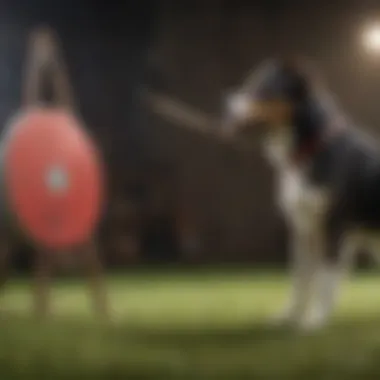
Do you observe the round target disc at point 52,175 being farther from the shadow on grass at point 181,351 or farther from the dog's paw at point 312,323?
the dog's paw at point 312,323

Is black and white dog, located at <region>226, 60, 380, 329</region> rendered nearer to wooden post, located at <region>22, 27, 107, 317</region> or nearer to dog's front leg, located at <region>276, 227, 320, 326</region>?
dog's front leg, located at <region>276, 227, 320, 326</region>

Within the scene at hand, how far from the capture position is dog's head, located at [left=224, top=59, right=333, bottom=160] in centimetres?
112

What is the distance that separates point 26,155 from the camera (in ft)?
3.66

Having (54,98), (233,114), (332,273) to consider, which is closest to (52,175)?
(54,98)

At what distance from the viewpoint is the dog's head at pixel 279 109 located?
1118mm

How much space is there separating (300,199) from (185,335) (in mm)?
168

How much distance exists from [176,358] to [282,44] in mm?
316

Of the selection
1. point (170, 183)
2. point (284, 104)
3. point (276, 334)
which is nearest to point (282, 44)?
point (284, 104)

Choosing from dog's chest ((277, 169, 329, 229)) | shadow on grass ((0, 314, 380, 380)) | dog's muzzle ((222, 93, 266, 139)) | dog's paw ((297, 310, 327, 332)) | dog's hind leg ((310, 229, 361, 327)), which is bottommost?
shadow on grass ((0, 314, 380, 380))

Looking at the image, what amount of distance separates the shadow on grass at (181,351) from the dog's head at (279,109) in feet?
0.59

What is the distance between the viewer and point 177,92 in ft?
3.72

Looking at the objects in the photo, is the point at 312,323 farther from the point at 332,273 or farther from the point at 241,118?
the point at 241,118

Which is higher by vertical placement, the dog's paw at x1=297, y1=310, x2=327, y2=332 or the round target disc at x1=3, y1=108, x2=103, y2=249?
the round target disc at x1=3, y1=108, x2=103, y2=249

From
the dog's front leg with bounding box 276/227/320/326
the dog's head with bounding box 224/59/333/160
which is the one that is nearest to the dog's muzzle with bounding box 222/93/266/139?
the dog's head with bounding box 224/59/333/160
